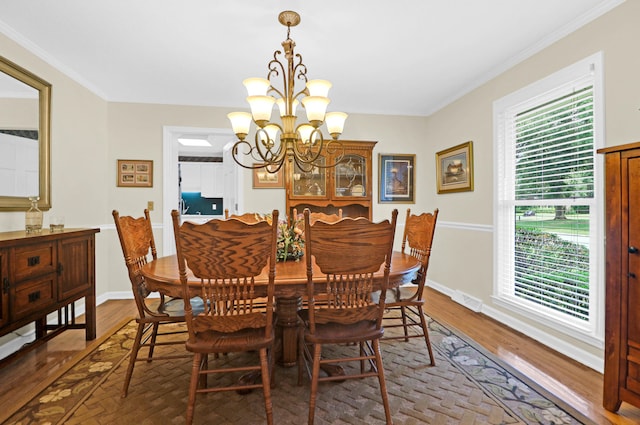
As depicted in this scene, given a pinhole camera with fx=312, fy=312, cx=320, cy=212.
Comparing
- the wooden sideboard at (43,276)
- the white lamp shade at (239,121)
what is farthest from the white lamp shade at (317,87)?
the wooden sideboard at (43,276)

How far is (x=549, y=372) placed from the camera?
2035 millimetres

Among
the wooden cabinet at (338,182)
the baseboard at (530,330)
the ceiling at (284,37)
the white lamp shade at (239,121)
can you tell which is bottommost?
the baseboard at (530,330)

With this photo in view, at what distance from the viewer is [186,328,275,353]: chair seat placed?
1439 millimetres

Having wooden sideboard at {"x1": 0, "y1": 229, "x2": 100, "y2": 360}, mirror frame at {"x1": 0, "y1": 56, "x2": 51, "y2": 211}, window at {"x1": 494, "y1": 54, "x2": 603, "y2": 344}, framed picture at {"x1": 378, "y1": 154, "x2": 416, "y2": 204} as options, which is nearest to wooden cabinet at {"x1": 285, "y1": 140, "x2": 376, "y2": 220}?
framed picture at {"x1": 378, "y1": 154, "x2": 416, "y2": 204}

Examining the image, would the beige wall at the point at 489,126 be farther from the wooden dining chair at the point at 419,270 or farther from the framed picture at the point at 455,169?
the wooden dining chair at the point at 419,270

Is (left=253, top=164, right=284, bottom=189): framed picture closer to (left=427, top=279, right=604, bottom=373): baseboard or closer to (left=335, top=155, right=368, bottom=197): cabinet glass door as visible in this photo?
(left=335, top=155, right=368, bottom=197): cabinet glass door

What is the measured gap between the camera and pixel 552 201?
249 cm

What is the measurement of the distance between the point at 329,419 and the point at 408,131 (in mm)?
3715

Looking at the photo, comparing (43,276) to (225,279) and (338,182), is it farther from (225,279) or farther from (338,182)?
(338,182)

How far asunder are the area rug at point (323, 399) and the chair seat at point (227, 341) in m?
0.43

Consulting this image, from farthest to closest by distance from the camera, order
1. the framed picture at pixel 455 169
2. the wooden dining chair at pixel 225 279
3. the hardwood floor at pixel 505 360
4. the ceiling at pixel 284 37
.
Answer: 1. the framed picture at pixel 455 169
2. the ceiling at pixel 284 37
3. the hardwood floor at pixel 505 360
4. the wooden dining chair at pixel 225 279

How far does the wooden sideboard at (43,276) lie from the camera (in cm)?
184

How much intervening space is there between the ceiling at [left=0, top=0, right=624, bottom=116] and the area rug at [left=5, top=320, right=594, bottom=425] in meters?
2.40

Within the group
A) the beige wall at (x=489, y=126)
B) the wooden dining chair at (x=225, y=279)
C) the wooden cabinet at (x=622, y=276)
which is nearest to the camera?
the wooden dining chair at (x=225, y=279)
